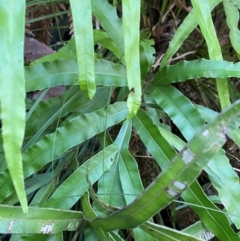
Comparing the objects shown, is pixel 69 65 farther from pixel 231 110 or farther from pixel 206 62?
pixel 231 110

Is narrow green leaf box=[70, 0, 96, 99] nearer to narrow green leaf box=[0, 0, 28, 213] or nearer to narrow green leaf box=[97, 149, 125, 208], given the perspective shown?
narrow green leaf box=[0, 0, 28, 213]

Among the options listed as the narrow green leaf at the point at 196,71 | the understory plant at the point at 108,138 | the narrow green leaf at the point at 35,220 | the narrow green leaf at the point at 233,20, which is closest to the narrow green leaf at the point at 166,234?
the understory plant at the point at 108,138

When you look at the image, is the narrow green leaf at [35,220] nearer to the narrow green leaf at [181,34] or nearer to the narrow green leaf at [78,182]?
the narrow green leaf at [78,182]

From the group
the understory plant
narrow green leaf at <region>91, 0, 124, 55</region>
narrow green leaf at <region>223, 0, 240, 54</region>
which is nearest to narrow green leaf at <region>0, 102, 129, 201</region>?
the understory plant

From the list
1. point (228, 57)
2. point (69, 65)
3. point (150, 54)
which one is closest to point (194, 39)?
point (228, 57)

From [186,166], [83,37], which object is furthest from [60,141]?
[186,166]

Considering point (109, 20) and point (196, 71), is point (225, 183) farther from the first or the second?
point (109, 20)
